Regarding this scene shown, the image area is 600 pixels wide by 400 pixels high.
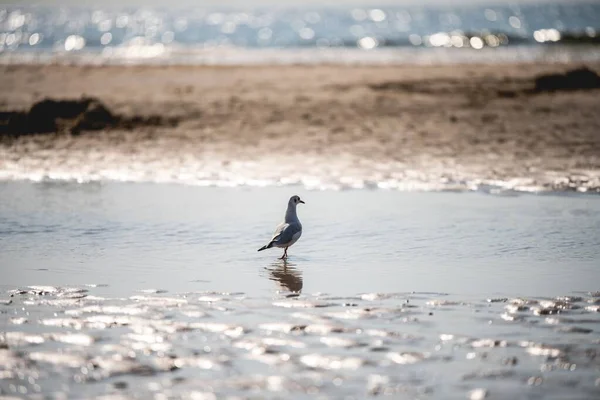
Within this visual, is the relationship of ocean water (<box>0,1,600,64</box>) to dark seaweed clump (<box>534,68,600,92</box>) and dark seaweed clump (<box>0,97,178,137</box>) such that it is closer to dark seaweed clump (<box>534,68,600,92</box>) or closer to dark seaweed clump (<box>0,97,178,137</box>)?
dark seaweed clump (<box>534,68,600,92</box>)

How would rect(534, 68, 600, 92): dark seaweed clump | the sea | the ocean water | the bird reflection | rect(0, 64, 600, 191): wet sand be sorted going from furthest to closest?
the ocean water, rect(534, 68, 600, 92): dark seaweed clump, rect(0, 64, 600, 191): wet sand, the bird reflection, the sea

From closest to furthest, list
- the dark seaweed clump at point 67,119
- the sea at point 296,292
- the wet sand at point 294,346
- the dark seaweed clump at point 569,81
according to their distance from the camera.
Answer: the wet sand at point 294,346
the sea at point 296,292
the dark seaweed clump at point 67,119
the dark seaweed clump at point 569,81

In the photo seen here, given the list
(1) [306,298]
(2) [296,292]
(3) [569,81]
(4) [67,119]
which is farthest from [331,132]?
(1) [306,298]

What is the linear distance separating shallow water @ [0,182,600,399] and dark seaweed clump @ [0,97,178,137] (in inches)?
216

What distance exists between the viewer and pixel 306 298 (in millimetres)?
8555

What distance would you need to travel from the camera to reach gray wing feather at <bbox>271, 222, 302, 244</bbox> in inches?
403

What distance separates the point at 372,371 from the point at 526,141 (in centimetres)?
1148

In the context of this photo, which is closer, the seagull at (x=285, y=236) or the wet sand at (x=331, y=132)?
the seagull at (x=285, y=236)

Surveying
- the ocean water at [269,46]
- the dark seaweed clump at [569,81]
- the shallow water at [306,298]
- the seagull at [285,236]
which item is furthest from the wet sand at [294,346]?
the ocean water at [269,46]

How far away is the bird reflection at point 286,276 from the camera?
8977 millimetres

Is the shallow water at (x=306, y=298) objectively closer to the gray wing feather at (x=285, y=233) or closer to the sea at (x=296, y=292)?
the sea at (x=296, y=292)

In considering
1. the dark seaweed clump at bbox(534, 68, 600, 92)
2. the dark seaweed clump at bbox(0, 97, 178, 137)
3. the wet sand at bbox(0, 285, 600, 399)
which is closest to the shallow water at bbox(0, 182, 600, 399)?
the wet sand at bbox(0, 285, 600, 399)

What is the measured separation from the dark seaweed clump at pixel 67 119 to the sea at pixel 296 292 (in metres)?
3.65

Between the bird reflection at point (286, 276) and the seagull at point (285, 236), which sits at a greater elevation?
the seagull at point (285, 236)
